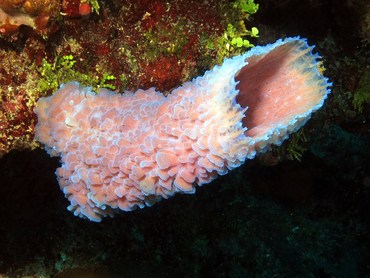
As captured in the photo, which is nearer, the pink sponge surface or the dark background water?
the pink sponge surface

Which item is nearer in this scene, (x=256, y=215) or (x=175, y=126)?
(x=175, y=126)

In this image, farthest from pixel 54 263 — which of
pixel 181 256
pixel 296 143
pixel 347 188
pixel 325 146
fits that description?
pixel 347 188

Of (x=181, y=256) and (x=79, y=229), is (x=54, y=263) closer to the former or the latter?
(x=79, y=229)

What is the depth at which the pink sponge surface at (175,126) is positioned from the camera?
1977 millimetres

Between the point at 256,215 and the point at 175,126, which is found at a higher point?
the point at 175,126

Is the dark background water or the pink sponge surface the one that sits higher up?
the pink sponge surface

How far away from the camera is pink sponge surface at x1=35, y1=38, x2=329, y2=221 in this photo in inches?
77.8

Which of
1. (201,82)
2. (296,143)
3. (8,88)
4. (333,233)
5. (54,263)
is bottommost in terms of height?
(333,233)

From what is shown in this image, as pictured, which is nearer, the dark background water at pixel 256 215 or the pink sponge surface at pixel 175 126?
the pink sponge surface at pixel 175 126

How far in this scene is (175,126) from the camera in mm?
2049

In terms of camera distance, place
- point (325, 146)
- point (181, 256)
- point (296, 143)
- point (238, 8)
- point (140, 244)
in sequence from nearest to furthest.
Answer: point (238, 8)
point (296, 143)
point (140, 244)
point (181, 256)
point (325, 146)

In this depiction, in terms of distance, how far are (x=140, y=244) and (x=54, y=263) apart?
4.65ft

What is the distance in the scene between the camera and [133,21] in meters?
2.74

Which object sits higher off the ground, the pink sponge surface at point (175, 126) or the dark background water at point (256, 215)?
the pink sponge surface at point (175, 126)
